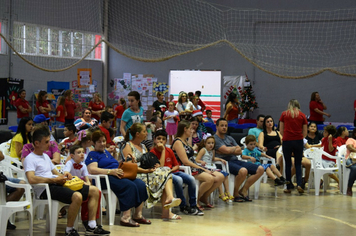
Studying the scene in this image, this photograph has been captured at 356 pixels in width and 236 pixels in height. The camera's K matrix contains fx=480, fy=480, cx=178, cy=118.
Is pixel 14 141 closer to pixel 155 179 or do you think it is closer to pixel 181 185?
pixel 155 179

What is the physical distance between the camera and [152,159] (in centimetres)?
532

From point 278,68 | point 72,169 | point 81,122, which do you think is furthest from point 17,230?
point 278,68

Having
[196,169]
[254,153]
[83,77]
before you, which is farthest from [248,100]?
[196,169]

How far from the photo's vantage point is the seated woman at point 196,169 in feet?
19.5

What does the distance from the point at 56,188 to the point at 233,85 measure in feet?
39.3

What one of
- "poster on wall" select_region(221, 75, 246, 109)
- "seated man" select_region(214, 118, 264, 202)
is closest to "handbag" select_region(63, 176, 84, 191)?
"seated man" select_region(214, 118, 264, 202)

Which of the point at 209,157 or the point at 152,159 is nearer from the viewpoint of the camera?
the point at 152,159

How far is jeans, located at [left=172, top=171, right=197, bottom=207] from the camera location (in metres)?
5.50

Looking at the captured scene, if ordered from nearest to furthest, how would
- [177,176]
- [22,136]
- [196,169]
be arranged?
[22,136] → [177,176] → [196,169]

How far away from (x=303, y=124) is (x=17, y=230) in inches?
186

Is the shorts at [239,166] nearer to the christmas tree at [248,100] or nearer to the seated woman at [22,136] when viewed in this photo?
the seated woman at [22,136]

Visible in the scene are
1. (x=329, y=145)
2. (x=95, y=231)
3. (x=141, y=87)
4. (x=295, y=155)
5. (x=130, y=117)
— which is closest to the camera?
(x=95, y=231)

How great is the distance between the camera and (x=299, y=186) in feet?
24.2

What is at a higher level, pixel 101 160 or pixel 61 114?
pixel 61 114
